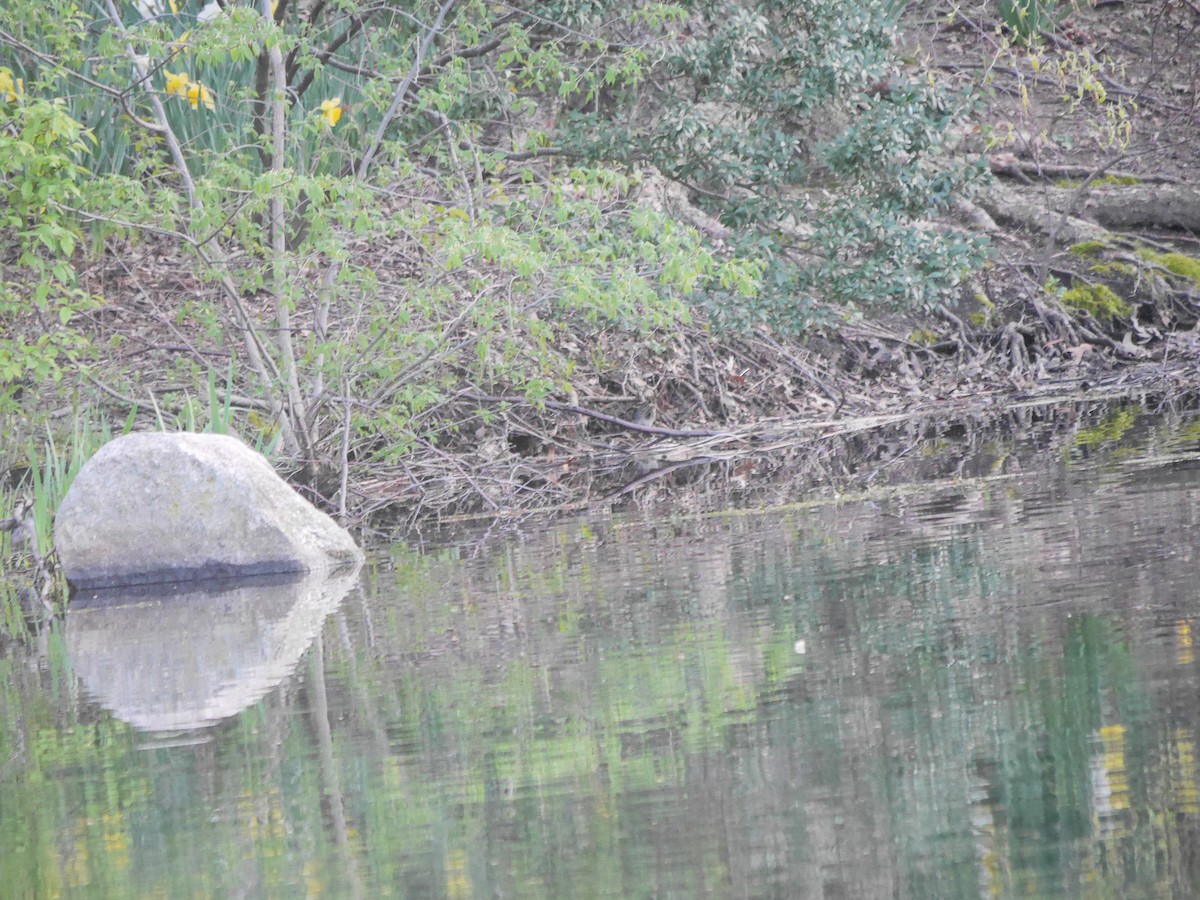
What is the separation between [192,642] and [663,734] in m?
2.72

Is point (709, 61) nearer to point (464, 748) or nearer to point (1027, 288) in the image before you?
point (1027, 288)

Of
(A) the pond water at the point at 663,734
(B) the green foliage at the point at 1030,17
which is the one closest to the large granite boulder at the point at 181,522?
(A) the pond water at the point at 663,734

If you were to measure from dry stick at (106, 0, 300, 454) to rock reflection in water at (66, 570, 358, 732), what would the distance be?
7.15 ft

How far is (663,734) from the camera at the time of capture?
3621 millimetres

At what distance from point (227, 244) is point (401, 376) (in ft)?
13.7

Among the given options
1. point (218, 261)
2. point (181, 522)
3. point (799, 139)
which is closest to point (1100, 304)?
point (799, 139)

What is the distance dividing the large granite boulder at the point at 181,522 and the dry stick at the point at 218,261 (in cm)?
160

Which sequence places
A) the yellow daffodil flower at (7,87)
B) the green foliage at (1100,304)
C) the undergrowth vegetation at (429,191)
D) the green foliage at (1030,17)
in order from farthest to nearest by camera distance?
1. the green foliage at (1030,17)
2. the green foliage at (1100,304)
3. the undergrowth vegetation at (429,191)
4. the yellow daffodil flower at (7,87)

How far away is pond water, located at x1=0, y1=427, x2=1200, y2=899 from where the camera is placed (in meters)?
2.74

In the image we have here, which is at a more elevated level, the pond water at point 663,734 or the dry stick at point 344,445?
the dry stick at point 344,445

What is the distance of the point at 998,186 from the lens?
55.7 feet

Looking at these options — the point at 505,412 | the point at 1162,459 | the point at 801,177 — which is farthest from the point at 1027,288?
the point at 1162,459

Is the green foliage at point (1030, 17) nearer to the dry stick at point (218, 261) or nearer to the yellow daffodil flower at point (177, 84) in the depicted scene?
the dry stick at point (218, 261)

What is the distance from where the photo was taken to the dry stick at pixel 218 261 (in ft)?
30.6
